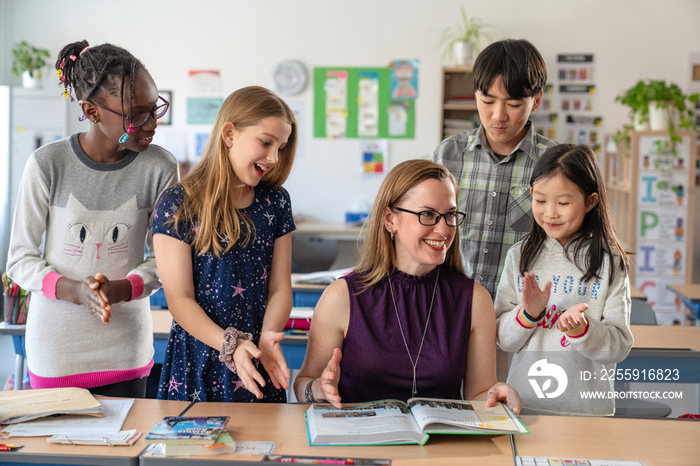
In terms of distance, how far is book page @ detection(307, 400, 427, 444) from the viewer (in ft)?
4.10

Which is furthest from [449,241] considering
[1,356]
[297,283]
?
[1,356]

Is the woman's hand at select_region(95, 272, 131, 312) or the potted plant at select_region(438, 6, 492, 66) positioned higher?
the potted plant at select_region(438, 6, 492, 66)

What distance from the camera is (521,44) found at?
1904 mm

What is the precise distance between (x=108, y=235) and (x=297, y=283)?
1594 millimetres

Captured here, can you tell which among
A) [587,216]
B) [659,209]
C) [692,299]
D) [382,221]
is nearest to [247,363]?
[382,221]

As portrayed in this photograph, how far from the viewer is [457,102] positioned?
5305mm

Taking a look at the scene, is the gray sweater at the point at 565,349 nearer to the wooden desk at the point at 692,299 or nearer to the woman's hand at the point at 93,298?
the woman's hand at the point at 93,298

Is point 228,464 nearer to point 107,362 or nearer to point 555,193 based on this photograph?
point 107,362

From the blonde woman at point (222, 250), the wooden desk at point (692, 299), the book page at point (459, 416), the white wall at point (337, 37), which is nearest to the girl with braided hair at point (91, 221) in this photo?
the blonde woman at point (222, 250)

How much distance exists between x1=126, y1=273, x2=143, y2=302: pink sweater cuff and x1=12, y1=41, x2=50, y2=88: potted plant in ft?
15.9

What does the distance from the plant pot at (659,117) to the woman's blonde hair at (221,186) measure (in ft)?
13.1

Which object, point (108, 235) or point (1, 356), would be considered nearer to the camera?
point (108, 235)

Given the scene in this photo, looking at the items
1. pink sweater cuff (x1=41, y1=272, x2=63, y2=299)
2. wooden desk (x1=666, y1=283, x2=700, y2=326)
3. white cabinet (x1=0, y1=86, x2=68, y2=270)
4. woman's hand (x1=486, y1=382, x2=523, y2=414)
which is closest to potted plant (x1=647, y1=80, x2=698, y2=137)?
wooden desk (x1=666, y1=283, x2=700, y2=326)

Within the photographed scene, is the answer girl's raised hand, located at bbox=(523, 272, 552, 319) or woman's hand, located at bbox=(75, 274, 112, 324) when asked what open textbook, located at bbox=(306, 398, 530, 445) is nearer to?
girl's raised hand, located at bbox=(523, 272, 552, 319)
